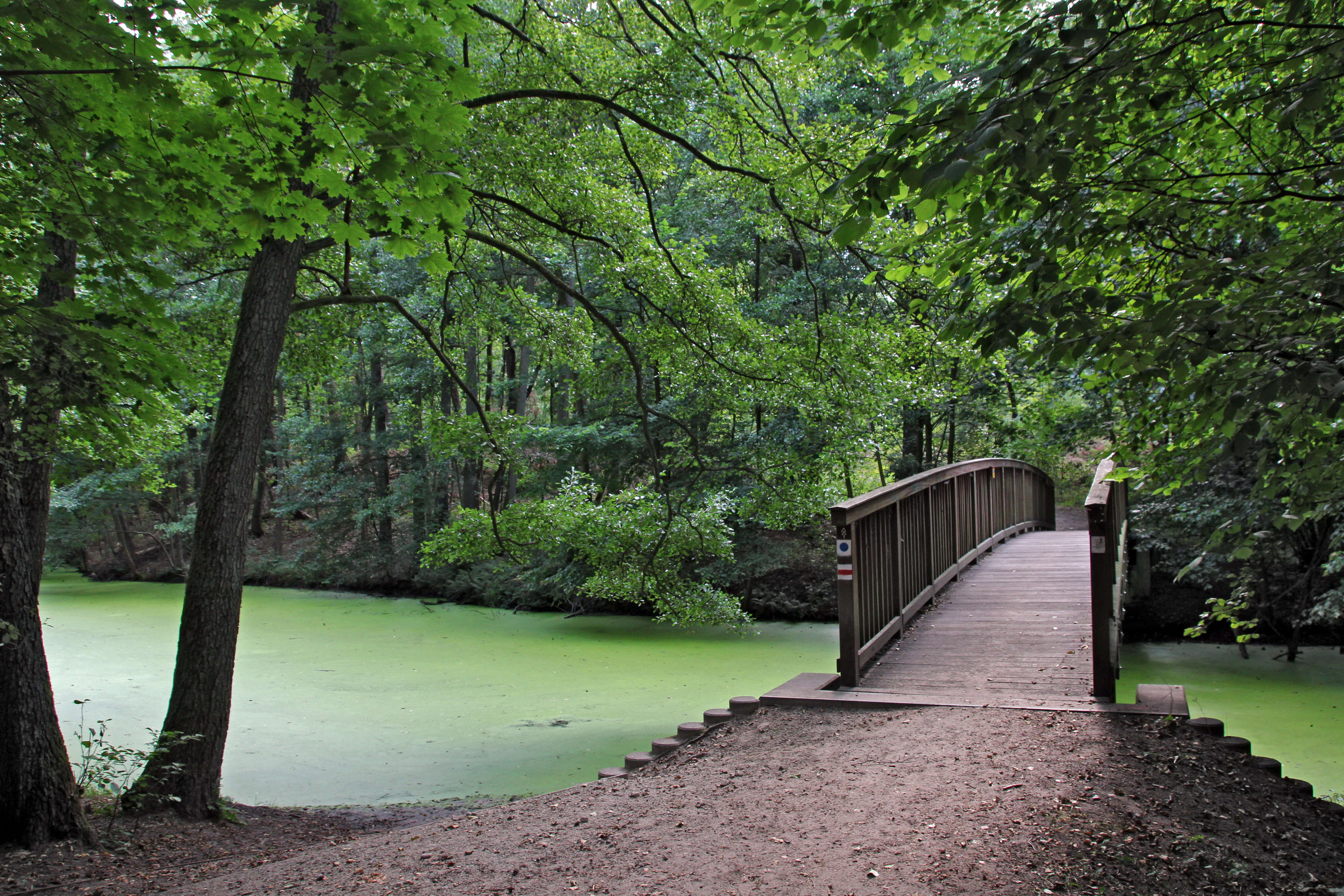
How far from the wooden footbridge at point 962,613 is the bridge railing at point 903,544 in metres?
0.01

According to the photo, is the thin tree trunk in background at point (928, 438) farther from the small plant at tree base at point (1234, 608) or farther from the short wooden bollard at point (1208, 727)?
the short wooden bollard at point (1208, 727)

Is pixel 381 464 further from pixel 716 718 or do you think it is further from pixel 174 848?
pixel 716 718

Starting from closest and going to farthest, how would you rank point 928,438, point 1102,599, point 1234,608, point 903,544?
point 1234,608 < point 1102,599 < point 903,544 < point 928,438

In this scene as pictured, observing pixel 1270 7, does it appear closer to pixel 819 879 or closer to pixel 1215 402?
pixel 1215 402

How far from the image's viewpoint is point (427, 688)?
8906mm

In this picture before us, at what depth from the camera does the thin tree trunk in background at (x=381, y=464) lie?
18500 mm

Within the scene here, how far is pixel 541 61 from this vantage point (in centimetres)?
595

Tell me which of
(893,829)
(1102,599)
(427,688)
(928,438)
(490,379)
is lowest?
(427,688)

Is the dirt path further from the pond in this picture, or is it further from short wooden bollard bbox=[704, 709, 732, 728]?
the pond

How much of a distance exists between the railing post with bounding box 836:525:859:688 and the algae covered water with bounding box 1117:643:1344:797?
2.18 metres

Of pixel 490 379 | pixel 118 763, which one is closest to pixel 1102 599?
pixel 118 763

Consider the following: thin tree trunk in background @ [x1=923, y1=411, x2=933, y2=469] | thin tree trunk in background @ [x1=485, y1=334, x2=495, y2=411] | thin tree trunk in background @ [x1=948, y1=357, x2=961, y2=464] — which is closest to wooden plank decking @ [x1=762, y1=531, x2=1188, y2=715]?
thin tree trunk in background @ [x1=948, y1=357, x2=961, y2=464]

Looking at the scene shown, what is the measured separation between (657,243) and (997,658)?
3.69 m

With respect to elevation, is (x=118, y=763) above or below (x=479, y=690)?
above
